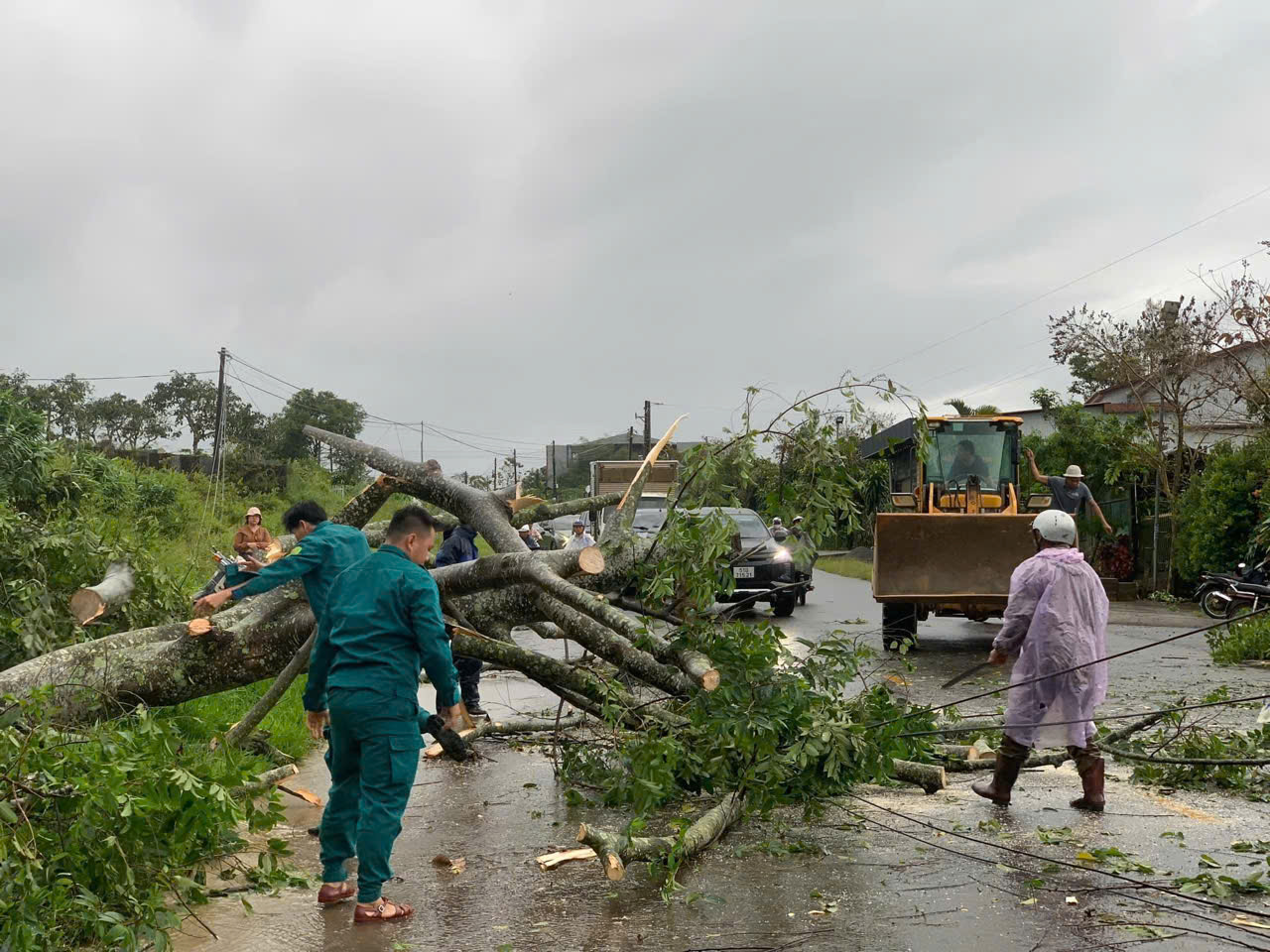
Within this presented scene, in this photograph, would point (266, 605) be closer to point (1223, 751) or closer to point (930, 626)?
point (1223, 751)

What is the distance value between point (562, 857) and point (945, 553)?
381 inches

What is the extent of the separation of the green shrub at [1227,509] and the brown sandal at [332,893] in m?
18.4

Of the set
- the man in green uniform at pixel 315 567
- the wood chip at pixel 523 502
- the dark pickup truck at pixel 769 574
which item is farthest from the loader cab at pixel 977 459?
the man in green uniform at pixel 315 567

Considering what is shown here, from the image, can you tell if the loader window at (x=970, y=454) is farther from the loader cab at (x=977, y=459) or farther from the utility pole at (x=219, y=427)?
the utility pole at (x=219, y=427)

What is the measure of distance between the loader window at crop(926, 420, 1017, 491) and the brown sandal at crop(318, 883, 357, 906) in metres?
12.2

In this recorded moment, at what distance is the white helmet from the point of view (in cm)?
713

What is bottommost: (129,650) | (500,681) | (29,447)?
(500,681)

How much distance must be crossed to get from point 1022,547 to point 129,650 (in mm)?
10554

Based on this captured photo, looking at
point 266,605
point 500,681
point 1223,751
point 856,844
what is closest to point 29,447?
point 500,681

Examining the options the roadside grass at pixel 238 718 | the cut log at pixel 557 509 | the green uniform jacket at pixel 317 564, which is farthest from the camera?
the cut log at pixel 557 509

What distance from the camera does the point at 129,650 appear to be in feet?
21.6

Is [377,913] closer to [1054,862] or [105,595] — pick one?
[1054,862]

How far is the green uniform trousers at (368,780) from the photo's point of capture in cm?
514

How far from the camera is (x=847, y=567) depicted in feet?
121
